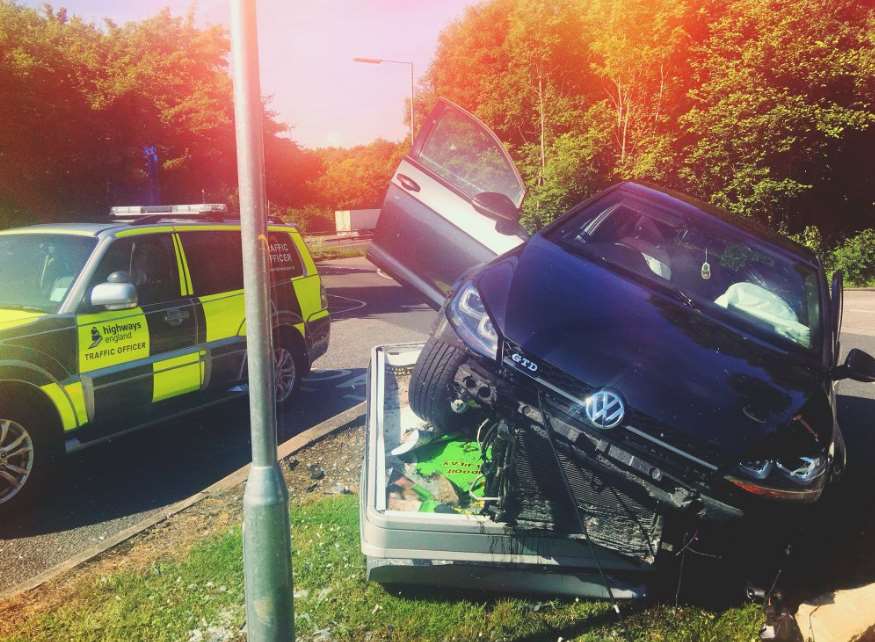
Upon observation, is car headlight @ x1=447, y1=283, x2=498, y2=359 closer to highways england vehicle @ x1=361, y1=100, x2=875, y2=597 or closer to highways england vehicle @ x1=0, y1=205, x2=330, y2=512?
highways england vehicle @ x1=361, y1=100, x2=875, y2=597

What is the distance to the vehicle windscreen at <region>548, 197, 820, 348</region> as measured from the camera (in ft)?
11.8

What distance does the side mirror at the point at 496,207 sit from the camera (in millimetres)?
4531

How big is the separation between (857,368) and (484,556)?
2274mm

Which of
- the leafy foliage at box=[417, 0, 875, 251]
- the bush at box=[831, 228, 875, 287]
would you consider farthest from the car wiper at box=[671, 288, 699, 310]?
the bush at box=[831, 228, 875, 287]

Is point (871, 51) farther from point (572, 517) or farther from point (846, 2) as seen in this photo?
point (572, 517)

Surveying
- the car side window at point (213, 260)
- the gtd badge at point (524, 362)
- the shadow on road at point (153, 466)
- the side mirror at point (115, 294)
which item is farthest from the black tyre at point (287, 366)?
the gtd badge at point (524, 362)

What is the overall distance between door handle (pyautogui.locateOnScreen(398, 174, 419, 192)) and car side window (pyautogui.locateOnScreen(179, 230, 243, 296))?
1.55 meters

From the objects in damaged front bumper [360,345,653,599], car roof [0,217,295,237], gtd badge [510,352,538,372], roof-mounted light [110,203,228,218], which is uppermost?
roof-mounted light [110,203,228,218]

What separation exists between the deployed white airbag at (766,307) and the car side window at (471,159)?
73.5 inches

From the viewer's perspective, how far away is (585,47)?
2238 cm

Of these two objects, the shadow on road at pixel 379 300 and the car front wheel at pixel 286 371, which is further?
the shadow on road at pixel 379 300

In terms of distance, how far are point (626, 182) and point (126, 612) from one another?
3.84m

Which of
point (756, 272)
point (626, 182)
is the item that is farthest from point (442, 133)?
point (756, 272)

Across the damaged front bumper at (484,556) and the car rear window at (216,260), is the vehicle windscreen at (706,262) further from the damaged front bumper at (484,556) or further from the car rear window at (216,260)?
the car rear window at (216,260)
